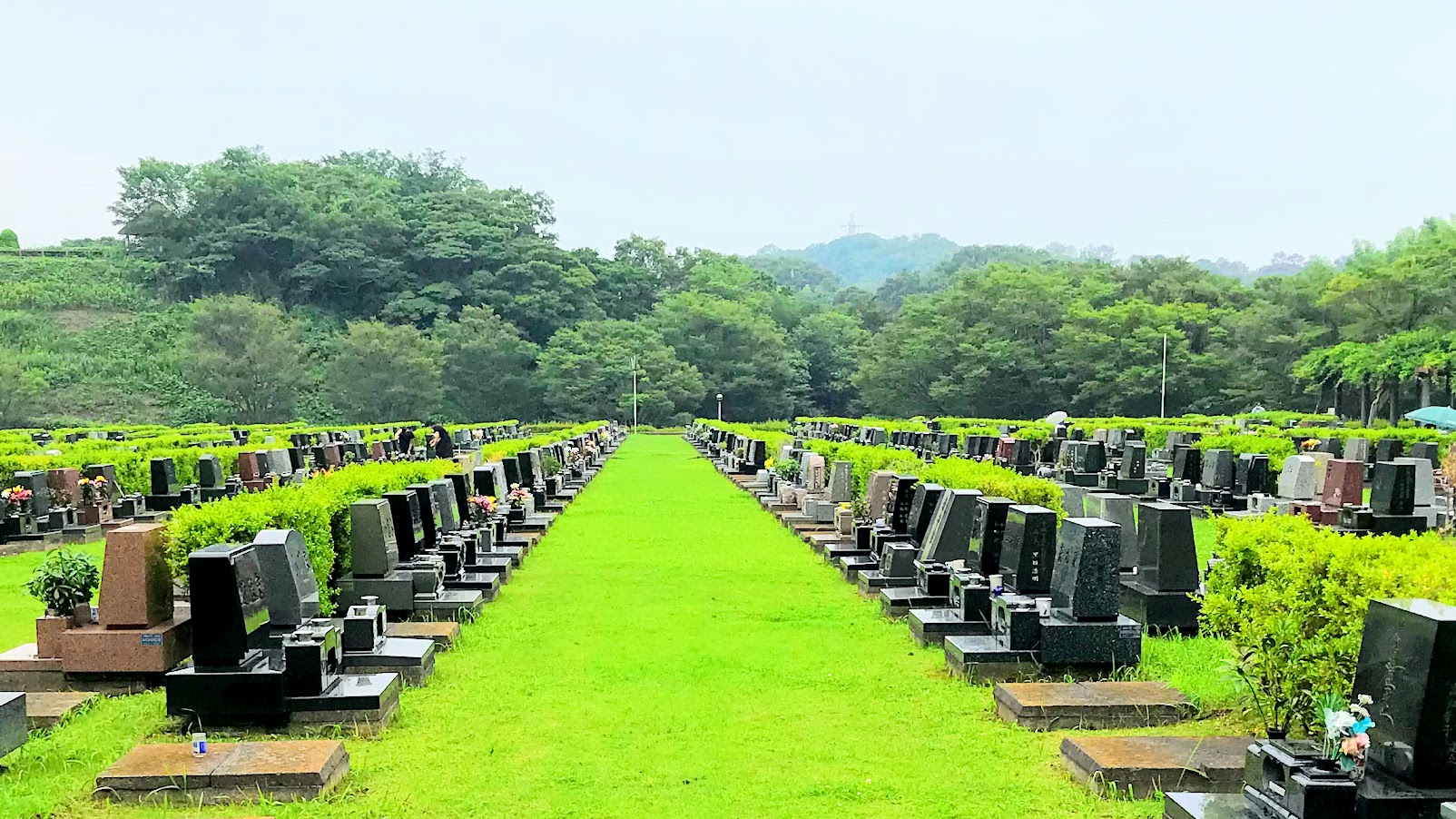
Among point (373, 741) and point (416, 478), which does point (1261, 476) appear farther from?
point (373, 741)

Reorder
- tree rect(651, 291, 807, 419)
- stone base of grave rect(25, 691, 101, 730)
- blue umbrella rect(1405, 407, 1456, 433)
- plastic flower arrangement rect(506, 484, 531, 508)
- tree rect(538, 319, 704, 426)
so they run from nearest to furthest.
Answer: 1. stone base of grave rect(25, 691, 101, 730)
2. plastic flower arrangement rect(506, 484, 531, 508)
3. blue umbrella rect(1405, 407, 1456, 433)
4. tree rect(538, 319, 704, 426)
5. tree rect(651, 291, 807, 419)

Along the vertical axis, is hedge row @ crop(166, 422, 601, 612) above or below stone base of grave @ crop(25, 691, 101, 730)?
above

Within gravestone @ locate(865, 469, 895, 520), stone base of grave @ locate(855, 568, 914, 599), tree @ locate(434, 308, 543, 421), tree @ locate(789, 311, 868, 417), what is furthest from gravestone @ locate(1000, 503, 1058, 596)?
tree @ locate(789, 311, 868, 417)

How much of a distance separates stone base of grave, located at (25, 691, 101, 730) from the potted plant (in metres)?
0.41

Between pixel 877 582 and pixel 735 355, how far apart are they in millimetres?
58025

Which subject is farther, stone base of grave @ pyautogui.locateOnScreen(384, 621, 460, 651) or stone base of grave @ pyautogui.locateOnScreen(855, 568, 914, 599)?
stone base of grave @ pyautogui.locateOnScreen(855, 568, 914, 599)

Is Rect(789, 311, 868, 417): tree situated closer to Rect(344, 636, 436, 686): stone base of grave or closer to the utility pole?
the utility pole

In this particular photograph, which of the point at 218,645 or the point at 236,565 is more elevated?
the point at 236,565

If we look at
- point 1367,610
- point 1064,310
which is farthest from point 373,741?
point 1064,310

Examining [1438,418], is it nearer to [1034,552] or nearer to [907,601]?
[907,601]

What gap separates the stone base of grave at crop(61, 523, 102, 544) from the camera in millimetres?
13656

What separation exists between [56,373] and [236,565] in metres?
60.6

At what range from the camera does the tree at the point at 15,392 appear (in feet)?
165

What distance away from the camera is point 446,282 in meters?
73.1
